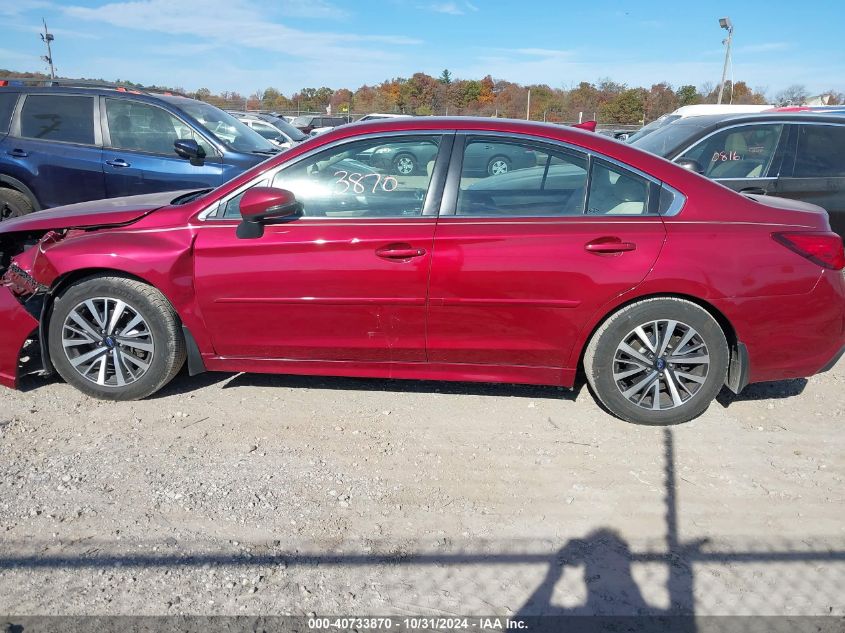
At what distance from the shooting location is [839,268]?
376 centimetres

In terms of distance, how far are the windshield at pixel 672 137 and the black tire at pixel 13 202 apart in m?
6.34

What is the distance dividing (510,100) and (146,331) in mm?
48096

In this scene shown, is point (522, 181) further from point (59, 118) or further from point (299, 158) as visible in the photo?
point (59, 118)

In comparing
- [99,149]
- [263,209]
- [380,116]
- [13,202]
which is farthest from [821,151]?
[380,116]

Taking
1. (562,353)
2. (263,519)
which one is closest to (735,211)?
(562,353)

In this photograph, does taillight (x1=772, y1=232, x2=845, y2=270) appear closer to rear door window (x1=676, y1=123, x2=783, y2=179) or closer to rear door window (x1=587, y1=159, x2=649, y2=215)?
rear door window (x1=587, y1=159, x2=649, y2=215)

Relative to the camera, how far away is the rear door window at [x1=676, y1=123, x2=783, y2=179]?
21.7 feet

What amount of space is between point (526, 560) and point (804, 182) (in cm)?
553

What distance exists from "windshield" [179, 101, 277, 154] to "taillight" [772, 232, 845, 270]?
18.1 ft

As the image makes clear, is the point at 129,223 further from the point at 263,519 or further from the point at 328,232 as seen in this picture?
the point at 263,519

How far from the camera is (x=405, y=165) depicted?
3.97 metres

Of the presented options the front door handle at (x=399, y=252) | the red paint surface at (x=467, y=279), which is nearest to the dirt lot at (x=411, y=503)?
the red paint surface at (x=467, y=279)

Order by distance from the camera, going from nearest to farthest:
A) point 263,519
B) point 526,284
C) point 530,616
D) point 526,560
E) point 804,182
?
point 530,616 < point 526,560 < point 263,519 < point 526,284 < point 804,182

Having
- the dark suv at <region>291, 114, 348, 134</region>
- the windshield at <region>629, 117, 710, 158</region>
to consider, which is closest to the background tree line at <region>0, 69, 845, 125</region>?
the dark suv at <region>291, 114, 348, 134</region>
